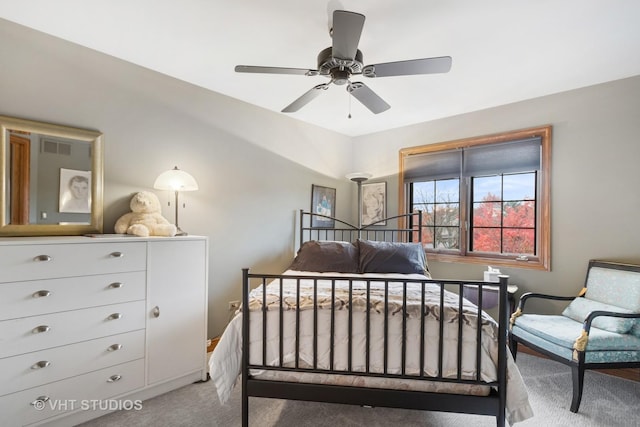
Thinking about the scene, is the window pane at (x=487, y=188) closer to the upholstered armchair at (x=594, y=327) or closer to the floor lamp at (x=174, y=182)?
the upholstered armchair at (x=594, y=327)

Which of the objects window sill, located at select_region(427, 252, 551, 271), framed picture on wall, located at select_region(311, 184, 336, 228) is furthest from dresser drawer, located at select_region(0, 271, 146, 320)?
window sill, located at select_region(427, 252, 551, 271)

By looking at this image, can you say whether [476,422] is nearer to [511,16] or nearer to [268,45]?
[511,16]

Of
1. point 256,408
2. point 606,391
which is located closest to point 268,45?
point 256,408

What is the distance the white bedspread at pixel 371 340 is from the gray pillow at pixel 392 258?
1.07 metres

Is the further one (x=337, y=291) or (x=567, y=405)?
(x=567, y=405)

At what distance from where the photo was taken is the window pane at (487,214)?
3426mm

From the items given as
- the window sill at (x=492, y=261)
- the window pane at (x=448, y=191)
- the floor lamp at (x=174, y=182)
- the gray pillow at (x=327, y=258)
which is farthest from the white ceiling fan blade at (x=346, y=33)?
the window sill at (x=492, y=261)

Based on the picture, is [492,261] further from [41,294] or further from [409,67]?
[41,294]

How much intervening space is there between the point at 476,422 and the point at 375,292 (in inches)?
40.0

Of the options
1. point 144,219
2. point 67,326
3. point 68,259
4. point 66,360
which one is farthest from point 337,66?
point 66,360

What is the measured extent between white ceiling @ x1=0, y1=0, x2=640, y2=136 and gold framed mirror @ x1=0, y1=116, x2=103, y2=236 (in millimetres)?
699

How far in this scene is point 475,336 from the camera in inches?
63.9

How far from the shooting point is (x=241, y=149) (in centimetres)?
325

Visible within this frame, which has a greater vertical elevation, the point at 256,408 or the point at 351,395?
the point at 351,395
